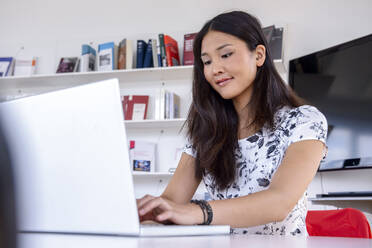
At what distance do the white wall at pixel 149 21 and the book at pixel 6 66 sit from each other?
13 centimetres

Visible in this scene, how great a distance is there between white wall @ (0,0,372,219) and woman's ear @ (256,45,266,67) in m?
1.92

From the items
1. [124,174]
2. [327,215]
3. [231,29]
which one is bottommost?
[327,215]

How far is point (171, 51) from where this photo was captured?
344cm

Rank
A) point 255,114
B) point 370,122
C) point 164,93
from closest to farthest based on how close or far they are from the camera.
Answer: point 255,114 → point 370,122 → point 164,93

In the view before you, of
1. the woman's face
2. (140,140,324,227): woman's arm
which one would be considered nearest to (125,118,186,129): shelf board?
the woman's face

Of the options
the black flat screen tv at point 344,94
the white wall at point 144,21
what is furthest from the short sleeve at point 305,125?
the white wall at point 144,21

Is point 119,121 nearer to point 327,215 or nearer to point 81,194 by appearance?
point 81,194

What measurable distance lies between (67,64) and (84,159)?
128 inches

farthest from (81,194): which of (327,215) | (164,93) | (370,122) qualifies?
(164,93)

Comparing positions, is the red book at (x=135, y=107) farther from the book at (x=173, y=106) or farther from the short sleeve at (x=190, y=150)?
the short sleeve at (x=190, y=150)

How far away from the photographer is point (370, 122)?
2838 millimetres

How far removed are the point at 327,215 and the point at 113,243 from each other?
926 mm

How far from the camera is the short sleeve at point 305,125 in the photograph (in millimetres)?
1219

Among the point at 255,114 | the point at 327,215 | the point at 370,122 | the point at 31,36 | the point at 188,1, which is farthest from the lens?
the point at 31,36
